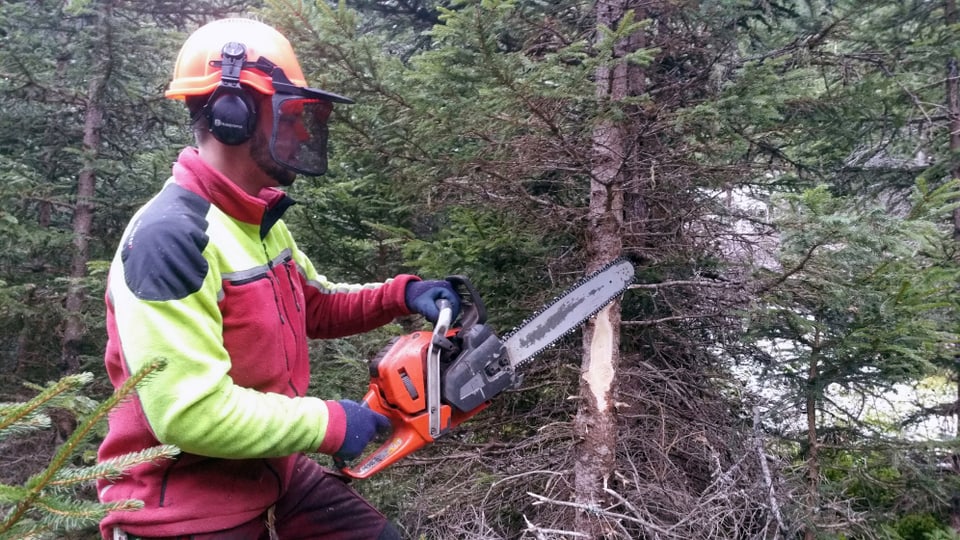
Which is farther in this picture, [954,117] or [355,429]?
[954,117]

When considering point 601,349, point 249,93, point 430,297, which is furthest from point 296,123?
point 601,349

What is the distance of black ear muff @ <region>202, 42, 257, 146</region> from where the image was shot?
1817mm

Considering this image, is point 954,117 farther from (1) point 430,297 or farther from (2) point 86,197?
(2) point 86,197

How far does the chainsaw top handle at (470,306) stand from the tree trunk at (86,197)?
4.80m

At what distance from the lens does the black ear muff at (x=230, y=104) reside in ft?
5.96

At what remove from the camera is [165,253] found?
1.58 m

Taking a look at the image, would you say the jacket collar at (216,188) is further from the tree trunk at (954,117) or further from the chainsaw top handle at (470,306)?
the tree trunk at (954,117)

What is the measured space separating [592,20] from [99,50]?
475 centimetres

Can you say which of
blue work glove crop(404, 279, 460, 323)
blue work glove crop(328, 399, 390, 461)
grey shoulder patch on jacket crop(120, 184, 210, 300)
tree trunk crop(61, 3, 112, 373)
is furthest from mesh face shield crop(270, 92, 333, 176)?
tree trunk crop(61, 3, 112, 373)

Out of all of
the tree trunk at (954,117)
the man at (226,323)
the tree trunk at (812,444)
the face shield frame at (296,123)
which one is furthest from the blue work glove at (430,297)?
the tree trunk at (954,117)

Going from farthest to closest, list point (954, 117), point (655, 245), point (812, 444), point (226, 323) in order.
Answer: point (954, 117) < point (812, 444) < point (655, 245) < point (226, 323)

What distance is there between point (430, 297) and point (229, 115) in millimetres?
963

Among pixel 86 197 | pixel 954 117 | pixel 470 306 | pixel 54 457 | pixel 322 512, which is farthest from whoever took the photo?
pixel 86 197

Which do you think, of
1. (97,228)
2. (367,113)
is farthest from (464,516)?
(97,228)
